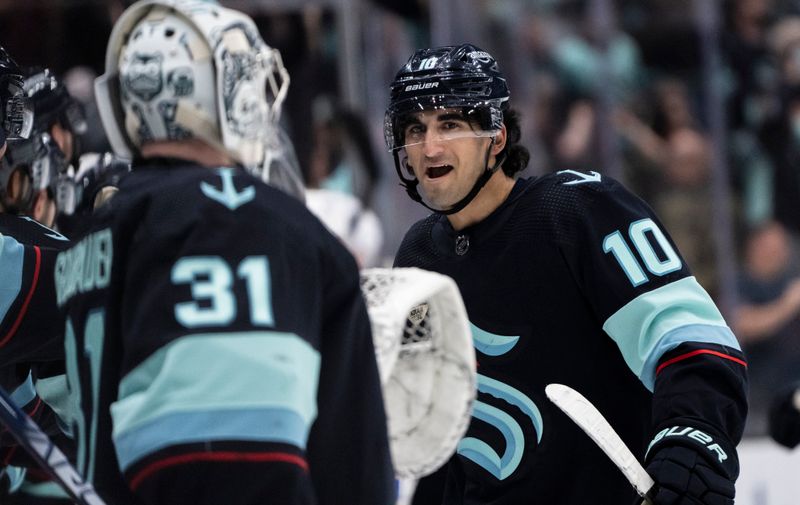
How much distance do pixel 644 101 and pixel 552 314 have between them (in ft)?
10.9

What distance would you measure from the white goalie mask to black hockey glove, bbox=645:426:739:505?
37.8 inches

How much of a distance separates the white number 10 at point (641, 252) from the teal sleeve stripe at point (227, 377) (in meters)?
1.06

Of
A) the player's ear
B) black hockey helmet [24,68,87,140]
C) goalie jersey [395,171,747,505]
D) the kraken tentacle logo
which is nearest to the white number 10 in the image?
goalie jersey [395,171,747,505]

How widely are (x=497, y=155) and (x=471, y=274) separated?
0.89 feet

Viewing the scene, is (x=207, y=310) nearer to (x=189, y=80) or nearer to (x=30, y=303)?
(x=189, y=80)

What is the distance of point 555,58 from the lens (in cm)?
607

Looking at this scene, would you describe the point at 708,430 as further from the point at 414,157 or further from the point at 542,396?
the point at 414,157

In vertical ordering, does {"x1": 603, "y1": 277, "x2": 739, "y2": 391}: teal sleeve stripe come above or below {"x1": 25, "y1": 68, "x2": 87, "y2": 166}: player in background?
below

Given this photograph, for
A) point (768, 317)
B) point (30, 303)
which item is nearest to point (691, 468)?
point (30, 303)

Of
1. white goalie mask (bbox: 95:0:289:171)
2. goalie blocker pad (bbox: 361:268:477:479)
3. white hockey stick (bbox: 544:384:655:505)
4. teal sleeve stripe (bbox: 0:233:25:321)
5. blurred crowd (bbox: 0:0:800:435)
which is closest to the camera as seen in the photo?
white goalie mask (bbox: 95:0:289:171)

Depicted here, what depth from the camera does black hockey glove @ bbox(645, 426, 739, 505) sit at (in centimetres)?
260

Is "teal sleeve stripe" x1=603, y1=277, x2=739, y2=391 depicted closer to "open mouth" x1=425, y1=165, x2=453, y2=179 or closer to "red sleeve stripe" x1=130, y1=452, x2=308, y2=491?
"open mouth" x1=425, y1=165, x2=453, y2=179

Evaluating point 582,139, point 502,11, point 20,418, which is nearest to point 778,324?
point 582,139

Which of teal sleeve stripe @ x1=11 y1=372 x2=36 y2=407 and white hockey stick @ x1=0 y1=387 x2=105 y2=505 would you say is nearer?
white hockey stick @ x1=0 y1=387 x2=105 y2=505
